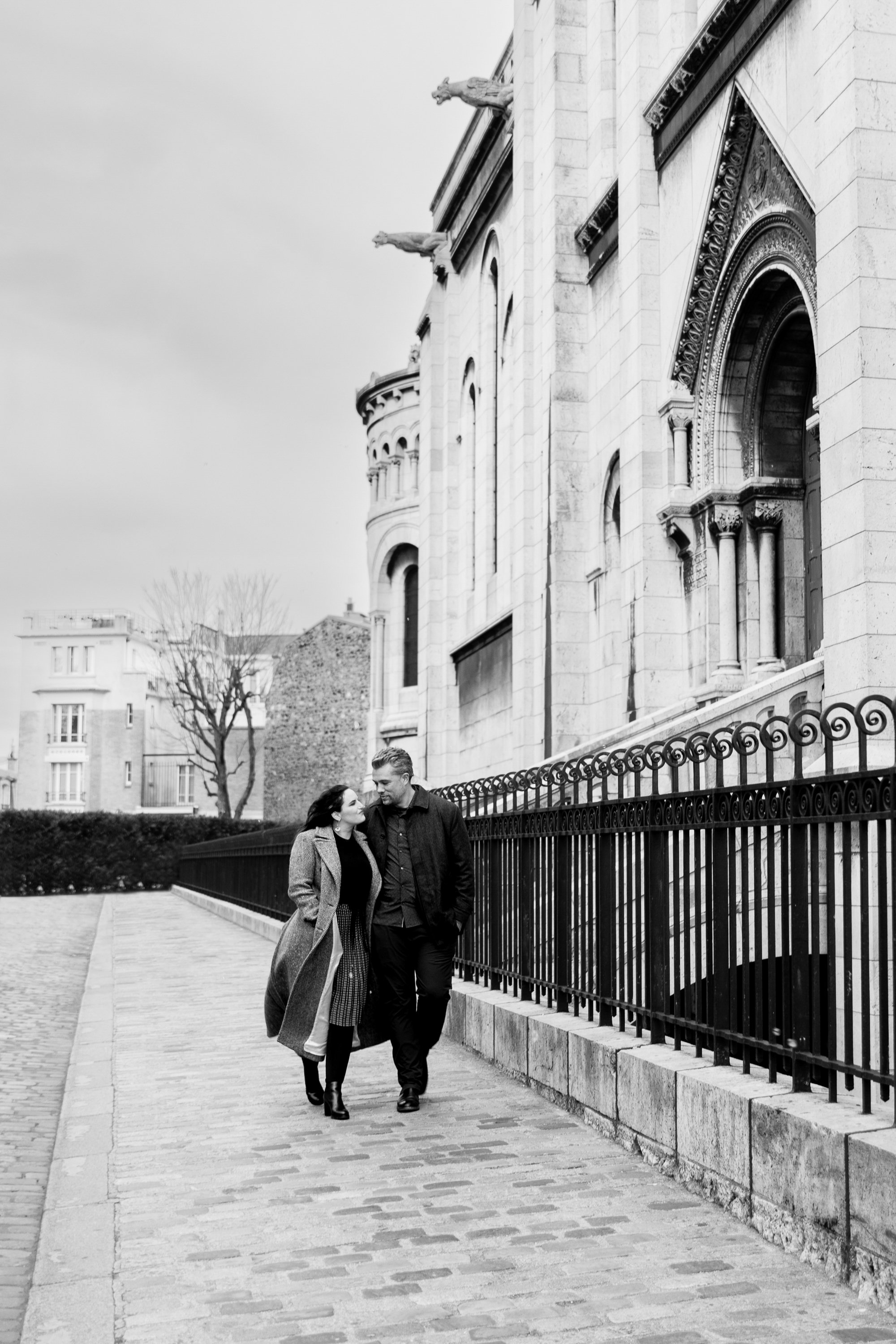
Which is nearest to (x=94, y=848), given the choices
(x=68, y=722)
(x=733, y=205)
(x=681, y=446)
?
(x=681, y=446)

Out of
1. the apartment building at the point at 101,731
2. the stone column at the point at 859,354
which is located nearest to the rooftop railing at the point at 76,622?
the apartment building at the point at 101,731

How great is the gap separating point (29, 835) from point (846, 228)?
37.5 meters

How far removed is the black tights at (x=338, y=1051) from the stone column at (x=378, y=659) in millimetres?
29866

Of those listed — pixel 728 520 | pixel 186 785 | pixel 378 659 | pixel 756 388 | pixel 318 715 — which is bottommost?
pixel 186 785

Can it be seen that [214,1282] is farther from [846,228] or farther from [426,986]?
[846,228]

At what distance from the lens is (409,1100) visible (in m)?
7.13

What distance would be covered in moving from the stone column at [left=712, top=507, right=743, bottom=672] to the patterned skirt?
24.8 feet

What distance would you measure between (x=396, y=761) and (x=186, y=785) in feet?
238

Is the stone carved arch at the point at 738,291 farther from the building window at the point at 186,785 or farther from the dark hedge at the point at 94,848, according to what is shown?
the building window at the point at 186,785

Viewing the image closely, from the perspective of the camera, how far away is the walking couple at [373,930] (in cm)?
715

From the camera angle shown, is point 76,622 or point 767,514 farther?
point 76,622

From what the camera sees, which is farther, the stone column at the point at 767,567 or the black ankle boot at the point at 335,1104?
the stone column at the point at 767,567

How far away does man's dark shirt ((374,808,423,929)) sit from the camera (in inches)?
289

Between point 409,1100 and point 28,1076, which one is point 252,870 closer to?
point 28,1076
